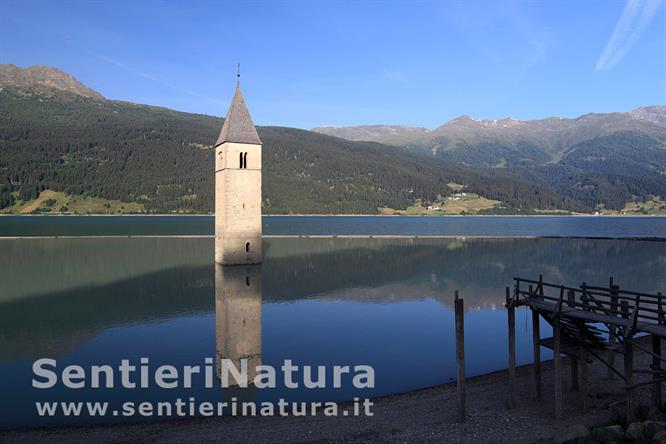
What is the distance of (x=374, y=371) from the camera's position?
20391 millimetres

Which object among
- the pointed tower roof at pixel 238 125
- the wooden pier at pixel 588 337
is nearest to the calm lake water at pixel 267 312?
the wooden pier at pixel 588 337

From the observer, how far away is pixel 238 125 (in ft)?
164

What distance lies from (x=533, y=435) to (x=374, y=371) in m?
7.83

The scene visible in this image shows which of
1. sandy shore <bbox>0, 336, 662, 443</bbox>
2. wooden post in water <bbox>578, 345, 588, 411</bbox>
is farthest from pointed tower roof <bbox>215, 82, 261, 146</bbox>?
wooden post in water <bbox>578, 345, 588, 411</bbox>

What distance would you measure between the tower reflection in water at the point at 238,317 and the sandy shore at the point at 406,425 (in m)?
3.32

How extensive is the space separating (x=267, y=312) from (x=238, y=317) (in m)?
2.15

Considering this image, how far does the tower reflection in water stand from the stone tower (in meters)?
2.05

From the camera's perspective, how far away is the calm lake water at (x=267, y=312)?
2053 centimetres

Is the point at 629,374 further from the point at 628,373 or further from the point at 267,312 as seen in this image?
the point at 267,312

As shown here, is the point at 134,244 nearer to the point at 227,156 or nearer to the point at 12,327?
the point at 227,156

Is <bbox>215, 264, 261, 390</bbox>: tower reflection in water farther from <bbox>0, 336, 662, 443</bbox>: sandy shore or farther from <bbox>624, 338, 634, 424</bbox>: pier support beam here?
<bbox>624, 338, 634, 424</bbox>: pier support beam

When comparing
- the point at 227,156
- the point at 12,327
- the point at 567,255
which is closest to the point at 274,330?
the point at 12,327

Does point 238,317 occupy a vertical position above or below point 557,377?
below

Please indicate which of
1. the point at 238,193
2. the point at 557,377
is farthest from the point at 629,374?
the point at 238,193
